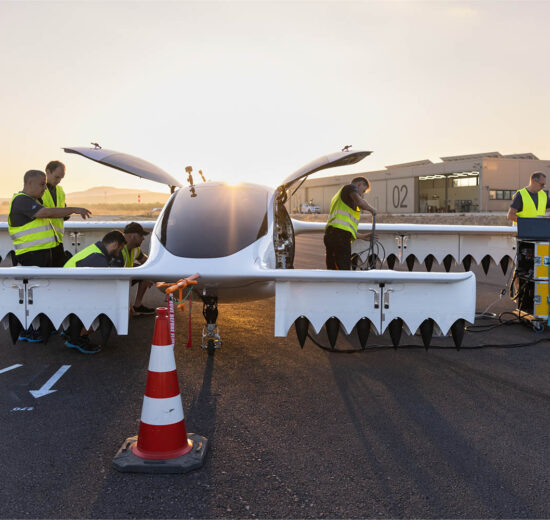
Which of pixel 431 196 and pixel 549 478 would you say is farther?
pixel 431 196

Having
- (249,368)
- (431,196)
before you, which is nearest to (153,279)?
(249,368)

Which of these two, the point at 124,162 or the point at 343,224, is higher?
the point at 124,162

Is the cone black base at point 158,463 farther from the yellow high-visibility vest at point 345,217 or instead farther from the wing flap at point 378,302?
the yellow high-visibility vest at point 345,217

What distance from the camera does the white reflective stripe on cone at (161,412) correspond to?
3039mm

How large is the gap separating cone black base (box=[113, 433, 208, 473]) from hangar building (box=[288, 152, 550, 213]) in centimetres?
3875

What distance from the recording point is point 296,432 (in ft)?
11.0

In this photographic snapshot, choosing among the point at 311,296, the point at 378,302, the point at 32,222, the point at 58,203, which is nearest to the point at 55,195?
the point at 58,203

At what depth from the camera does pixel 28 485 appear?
268 cm

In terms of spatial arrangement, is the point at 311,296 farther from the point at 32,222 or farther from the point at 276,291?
the point at 32,222

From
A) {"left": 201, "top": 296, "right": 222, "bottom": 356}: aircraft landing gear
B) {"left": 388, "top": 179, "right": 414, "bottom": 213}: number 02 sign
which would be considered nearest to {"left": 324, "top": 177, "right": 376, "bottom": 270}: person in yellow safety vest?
{"left": 201, "top": 296, "right": 222, "bottom": 356}: aircraft landing gear

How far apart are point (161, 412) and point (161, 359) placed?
31cm

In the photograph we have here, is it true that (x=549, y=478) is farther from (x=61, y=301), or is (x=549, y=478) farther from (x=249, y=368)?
(x=61, y=301)

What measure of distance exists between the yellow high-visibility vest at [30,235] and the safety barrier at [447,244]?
347 cm

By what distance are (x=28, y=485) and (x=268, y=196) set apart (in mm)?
3704
